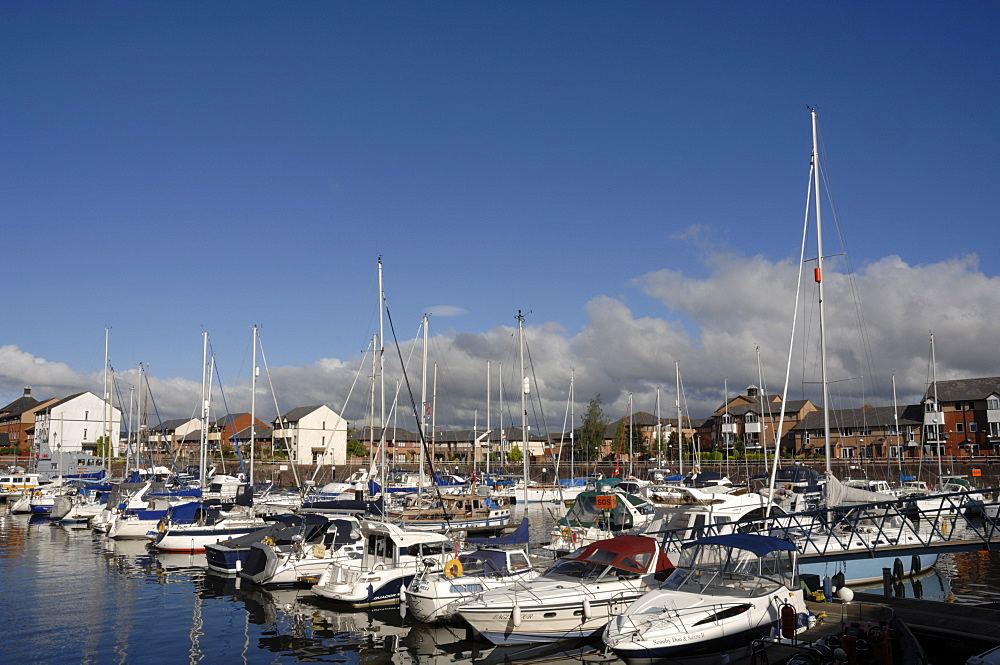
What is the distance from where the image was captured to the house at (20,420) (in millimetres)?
145125

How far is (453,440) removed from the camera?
172500 millimetres

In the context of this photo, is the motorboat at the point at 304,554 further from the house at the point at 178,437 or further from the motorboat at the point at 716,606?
the house at the point at 178,437

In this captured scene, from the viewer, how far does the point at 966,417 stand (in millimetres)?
103188

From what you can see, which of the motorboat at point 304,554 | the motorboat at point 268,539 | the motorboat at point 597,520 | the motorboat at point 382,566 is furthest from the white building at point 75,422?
the motorboat at point 382,566

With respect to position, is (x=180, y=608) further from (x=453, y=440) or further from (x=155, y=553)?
(x=453, y=440)

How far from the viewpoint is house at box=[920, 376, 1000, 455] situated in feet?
328

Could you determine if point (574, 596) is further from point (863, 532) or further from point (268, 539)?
point (863, 532)

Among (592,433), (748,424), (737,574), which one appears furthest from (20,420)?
(737,574)

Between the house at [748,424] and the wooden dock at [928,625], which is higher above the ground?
the house at [748,424]

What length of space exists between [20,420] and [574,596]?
6180 inches

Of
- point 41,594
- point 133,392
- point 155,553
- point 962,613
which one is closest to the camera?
point 962,613

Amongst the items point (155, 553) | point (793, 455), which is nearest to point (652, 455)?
point (793, 455)

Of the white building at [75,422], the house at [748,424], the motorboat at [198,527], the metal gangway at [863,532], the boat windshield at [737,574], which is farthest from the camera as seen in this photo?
the white building at [75,422]

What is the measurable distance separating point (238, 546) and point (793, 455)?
95.9 metres
